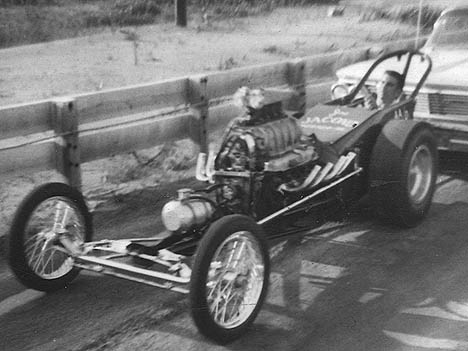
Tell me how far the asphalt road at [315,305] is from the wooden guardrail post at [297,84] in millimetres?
3670

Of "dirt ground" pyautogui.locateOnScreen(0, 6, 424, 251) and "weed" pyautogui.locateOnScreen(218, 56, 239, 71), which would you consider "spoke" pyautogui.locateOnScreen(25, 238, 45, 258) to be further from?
"weed" pyautogui.locateOnScreen(218, 56, 239, 71)

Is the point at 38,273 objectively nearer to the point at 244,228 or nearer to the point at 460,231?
the point at 244,228

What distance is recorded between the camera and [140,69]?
1361 centimetres

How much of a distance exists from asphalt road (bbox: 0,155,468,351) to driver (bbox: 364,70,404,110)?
1.29m

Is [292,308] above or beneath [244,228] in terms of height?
beneath

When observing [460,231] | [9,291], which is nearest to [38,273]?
[9,291]

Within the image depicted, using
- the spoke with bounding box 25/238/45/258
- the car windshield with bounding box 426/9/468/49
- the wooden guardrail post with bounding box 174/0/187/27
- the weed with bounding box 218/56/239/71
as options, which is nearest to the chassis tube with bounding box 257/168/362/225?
the spoke with bounding box 25/238/45/258

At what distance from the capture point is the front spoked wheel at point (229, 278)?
4.06m

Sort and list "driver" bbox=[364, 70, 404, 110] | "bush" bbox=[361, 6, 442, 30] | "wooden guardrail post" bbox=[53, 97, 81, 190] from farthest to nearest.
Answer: "bush" bbox=[361, 6, 442, 30]
"driver" bbox=[364, 70, 404, 110]
"wooden guardrail post" bbox=[53, 97, 81, 190]

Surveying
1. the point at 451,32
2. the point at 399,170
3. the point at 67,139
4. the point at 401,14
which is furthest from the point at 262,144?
the point at 401,14

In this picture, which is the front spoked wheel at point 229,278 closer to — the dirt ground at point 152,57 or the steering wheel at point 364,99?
the dirt ground at point 152,57

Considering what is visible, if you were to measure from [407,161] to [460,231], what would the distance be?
739 mm

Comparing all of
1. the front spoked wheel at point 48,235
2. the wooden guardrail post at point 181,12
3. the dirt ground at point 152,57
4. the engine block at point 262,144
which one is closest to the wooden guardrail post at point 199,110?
the dirt ground at point 152,57

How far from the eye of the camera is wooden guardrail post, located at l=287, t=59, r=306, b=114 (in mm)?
9578
